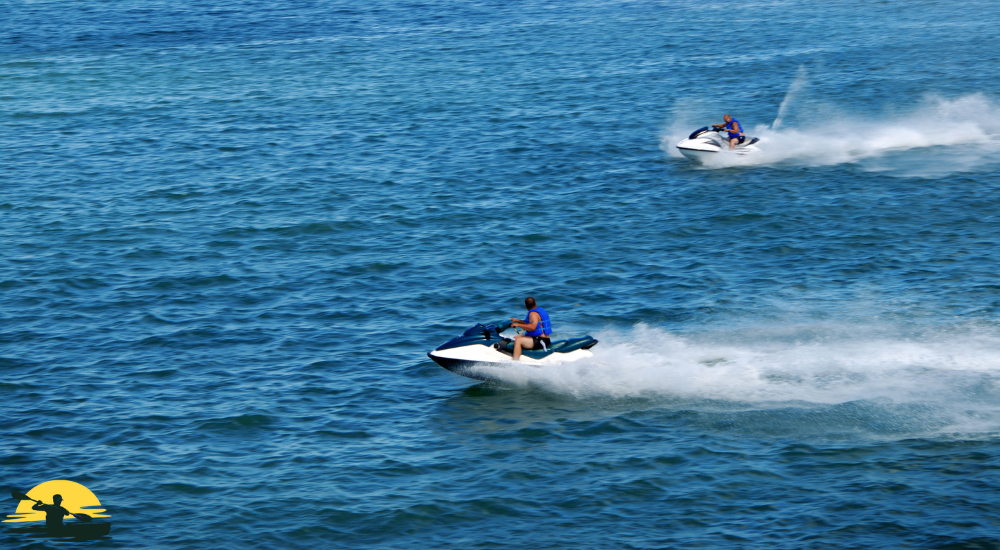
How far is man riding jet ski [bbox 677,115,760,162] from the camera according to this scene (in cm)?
4241

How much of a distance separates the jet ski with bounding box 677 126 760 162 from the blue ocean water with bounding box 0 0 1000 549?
2.25ft

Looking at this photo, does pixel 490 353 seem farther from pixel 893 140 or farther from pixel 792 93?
pixel 792 93

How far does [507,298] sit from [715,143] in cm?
1590

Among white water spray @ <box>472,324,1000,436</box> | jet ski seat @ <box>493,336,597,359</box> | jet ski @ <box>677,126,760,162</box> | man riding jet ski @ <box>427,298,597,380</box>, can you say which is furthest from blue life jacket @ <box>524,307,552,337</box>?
jet ski @ <box>677,126,760,162</box>

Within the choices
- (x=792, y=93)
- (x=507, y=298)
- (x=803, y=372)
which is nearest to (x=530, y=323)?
(x=507, y=298)

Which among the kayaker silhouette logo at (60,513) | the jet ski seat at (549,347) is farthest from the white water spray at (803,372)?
the kayaker silhouette logo at (60,513)

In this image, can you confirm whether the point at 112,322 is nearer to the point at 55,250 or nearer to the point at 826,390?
the point at 55,250

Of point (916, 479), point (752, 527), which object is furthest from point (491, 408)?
point (916, 479)

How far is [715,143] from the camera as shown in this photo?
140 ft

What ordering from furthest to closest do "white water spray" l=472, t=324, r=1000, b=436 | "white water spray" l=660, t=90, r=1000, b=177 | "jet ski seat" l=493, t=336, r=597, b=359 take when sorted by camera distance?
1. "white water spray" l=660, t=90, r=1000, b=177
2. "jet ski seat" l=493, t=336, r=597, b=359
3. "white water spray" l=472, t=324, r=1000, b=436

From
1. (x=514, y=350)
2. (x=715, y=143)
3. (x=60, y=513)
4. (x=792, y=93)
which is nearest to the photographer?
(x=60, y=513)

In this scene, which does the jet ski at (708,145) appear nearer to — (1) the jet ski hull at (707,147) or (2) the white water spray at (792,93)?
(1) the jet ski hull at (707,147)

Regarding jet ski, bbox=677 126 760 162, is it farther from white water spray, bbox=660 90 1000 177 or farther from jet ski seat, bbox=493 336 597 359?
jet ski seat, bbox=493 336 597 359

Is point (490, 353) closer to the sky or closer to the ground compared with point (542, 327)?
closer to the ground
